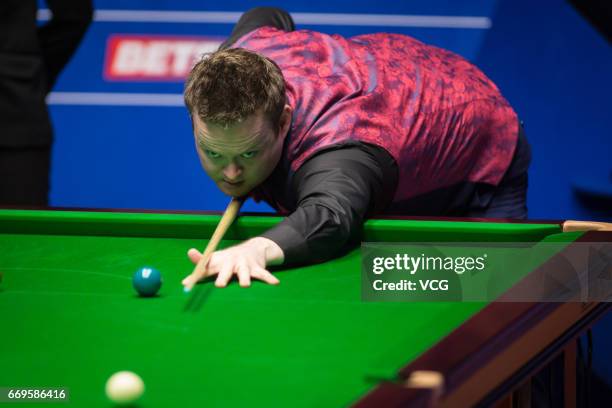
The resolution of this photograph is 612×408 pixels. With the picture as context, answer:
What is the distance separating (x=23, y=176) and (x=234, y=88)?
1.81 m

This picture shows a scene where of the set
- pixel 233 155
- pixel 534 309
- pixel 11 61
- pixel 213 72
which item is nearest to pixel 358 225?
pixel 233 155

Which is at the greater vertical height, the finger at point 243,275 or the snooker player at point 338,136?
the snooker player at point 338,136

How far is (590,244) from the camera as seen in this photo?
1.97 meters

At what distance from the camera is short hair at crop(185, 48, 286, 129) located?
209 cm

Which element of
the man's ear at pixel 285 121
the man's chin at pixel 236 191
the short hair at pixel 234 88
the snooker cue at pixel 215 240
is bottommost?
the snooker cue at pixel 215 240

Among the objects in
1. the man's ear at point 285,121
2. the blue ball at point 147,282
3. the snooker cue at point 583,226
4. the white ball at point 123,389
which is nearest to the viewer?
the white ball at point 123,389

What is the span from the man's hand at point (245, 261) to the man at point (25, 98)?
1.86 meters

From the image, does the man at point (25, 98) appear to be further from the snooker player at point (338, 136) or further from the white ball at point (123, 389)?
the white ball at point (123, 389)

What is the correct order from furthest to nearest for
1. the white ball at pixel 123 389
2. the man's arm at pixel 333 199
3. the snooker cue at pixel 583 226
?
1. the snooker cue at pixel 583 226
2. the man's arm at pixel 333 199
3. the white ball at pixel 123 389

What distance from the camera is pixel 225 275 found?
1859mm

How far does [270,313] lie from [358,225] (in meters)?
0.56

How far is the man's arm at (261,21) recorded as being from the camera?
113 inches

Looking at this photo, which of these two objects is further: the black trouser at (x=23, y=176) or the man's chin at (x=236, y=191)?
the black trouser at (x=23, y=176)

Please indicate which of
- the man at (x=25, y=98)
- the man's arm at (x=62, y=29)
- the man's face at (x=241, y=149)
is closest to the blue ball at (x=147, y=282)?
the man's face at (x=241, y=149)
